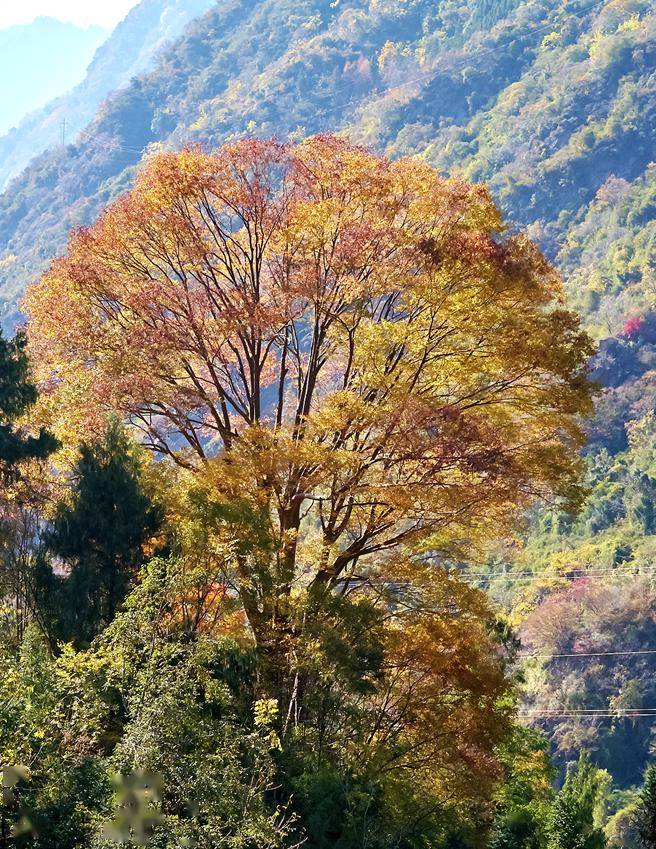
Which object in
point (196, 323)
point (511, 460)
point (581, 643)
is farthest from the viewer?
point (581, 643)

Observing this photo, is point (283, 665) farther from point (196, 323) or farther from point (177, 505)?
point (196, 323)

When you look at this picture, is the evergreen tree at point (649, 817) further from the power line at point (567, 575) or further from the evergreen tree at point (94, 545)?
the power line at point (567, 575)

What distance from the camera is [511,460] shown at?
53.6 ft

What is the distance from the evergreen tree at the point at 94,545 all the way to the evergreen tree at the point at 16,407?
1378 mm

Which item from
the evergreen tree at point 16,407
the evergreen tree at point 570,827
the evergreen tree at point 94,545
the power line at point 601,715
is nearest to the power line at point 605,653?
the power line at point 601,715

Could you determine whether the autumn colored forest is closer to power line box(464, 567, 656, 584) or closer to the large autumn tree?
the large autumn tree

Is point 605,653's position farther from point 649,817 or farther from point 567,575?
point 649,817

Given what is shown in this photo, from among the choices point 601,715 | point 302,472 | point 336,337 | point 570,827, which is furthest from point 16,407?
point 601,715

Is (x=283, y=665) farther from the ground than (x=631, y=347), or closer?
closer

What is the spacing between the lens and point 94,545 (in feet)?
49.7

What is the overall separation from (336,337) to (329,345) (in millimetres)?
884

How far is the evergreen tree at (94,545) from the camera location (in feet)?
47.7

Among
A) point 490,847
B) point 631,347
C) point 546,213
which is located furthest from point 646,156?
point 490,847

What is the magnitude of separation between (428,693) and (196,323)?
6710 mm
